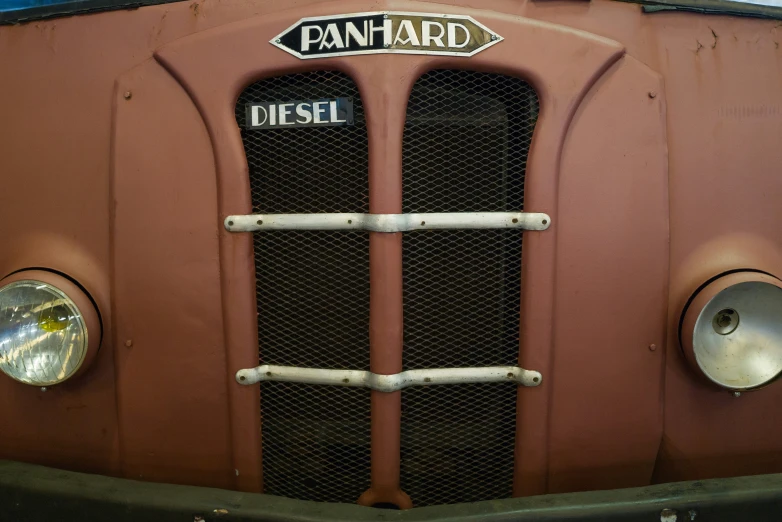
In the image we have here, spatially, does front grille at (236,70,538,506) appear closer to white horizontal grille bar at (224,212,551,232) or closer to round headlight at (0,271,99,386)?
white horizontal grille bar at (224,212,551,232)

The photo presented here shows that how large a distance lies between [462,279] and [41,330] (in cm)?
93

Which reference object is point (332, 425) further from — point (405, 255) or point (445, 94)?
point (445, 94)

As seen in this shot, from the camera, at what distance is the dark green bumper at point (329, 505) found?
1045mm

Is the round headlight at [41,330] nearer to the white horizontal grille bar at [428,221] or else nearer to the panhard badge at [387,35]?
the white horizontal grille bar at [428,221]

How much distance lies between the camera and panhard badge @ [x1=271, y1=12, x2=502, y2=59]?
1.15m

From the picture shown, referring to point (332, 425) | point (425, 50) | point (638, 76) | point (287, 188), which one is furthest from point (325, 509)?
point (638, 76)

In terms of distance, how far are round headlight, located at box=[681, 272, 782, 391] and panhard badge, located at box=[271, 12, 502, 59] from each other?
2.36ft

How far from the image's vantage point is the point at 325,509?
3.46ft

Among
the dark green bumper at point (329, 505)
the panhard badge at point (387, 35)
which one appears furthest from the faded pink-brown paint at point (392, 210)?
the dark green bumper at point (329, 505)

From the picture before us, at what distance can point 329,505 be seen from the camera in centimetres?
107

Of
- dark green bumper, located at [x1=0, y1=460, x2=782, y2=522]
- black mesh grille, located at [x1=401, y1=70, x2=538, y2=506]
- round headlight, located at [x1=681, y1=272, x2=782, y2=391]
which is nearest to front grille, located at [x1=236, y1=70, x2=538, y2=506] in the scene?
black mesh grille, located at [x1=401, y1=70, x2=538, y2=506]

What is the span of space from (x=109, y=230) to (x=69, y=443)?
529 mm

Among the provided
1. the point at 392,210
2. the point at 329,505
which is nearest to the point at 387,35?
the point at 392,210

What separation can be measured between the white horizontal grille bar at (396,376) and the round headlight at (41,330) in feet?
1.16
